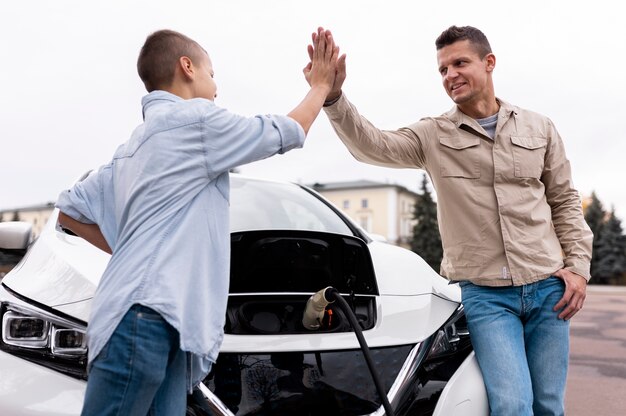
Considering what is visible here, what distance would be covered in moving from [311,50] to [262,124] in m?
0.50

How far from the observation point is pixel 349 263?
2498 mm

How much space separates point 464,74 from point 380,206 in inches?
3117

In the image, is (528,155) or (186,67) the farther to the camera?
(528,155)

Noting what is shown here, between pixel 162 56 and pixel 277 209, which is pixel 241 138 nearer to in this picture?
pixel 162 56

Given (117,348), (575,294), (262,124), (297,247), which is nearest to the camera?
(117,348)

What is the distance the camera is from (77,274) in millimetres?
2076

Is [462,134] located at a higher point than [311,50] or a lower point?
lower

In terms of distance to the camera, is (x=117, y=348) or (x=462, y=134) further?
(x=462, y=134)

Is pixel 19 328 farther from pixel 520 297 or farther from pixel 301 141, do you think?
pixel 520 297

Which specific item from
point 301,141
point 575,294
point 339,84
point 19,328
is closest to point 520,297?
point 575,294

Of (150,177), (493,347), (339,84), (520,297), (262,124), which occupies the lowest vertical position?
(493,347)

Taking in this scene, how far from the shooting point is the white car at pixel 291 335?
6.03ft

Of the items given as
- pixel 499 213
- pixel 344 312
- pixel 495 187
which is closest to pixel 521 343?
pixel 499 213

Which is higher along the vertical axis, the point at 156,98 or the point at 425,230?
the point at 156,98
